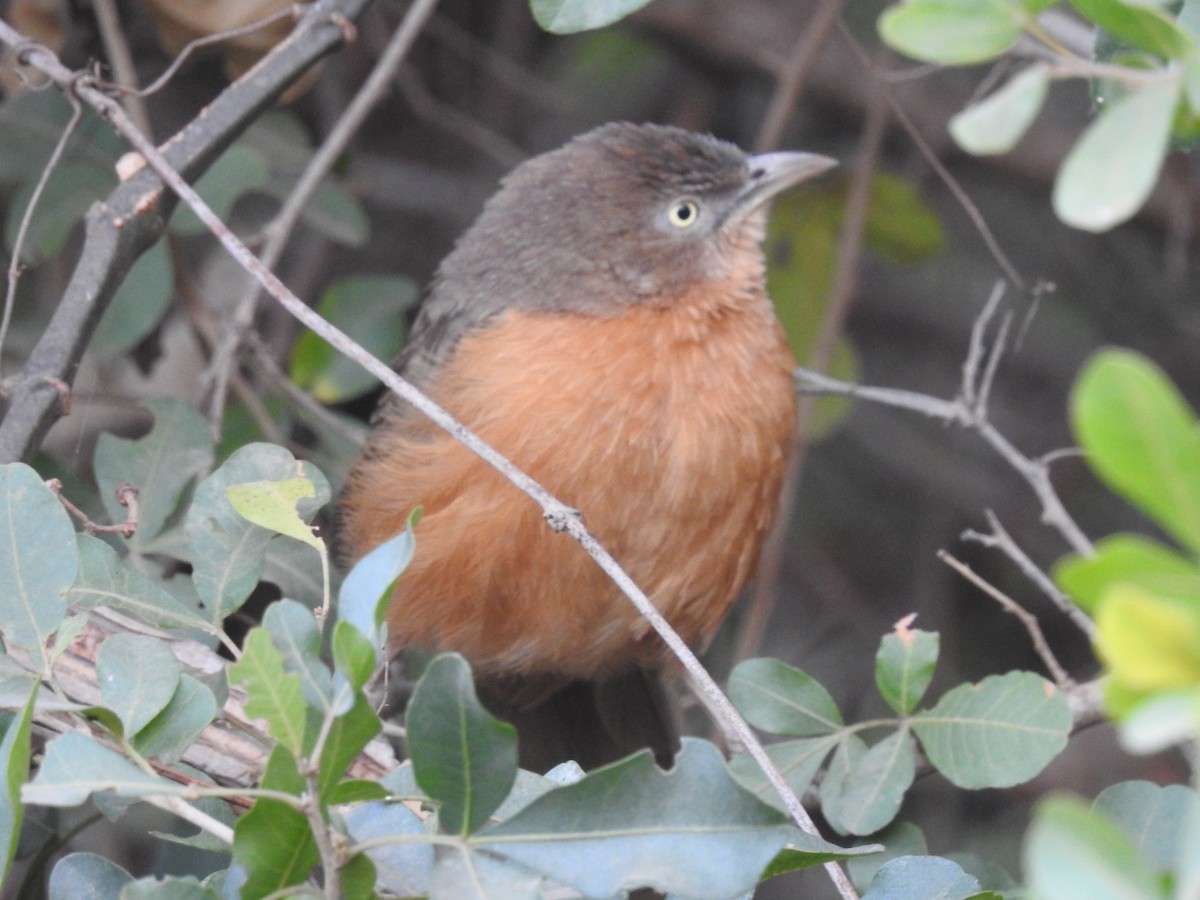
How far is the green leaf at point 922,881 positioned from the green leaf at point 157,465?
1.99 metres

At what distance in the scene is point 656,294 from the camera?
157 inches

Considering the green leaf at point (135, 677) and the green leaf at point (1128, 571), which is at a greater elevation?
the green leaf at point (1128, 571)

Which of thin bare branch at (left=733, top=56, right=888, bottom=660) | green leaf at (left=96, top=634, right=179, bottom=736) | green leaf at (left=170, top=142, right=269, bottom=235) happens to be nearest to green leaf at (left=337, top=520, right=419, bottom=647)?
green leaf at (left=96, top=634, right=179, bottom=736)

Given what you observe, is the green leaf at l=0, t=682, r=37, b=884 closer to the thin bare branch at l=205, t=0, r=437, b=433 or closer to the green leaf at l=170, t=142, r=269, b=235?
the thin bare branch at l=205, t=0, r=437, b=433

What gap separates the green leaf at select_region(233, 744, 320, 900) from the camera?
68.7 inches

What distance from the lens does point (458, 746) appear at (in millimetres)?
1781

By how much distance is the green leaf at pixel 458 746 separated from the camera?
5.79 feet

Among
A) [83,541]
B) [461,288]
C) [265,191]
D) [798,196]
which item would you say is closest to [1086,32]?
[798,196]

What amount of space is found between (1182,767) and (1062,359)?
2.00m

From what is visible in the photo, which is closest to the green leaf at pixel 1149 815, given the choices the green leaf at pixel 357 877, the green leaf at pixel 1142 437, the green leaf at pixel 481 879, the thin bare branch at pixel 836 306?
the green leaf at pixel 481 879

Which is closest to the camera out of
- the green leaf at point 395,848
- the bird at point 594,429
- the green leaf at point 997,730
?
the green leaf at point 395,848

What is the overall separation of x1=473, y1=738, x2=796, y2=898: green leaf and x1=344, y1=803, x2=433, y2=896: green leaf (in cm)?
17

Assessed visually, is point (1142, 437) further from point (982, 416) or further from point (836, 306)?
point (836, 306)

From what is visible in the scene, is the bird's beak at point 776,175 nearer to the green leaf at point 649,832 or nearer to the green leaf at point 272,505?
the green leaf at point 272,505
